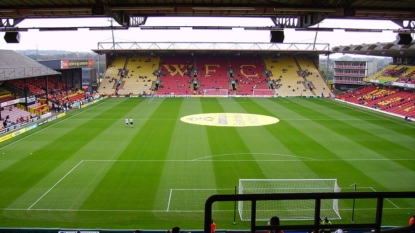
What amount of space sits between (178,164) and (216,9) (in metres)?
12.1

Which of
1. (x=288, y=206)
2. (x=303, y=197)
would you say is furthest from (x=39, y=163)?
(x=303, y=197)

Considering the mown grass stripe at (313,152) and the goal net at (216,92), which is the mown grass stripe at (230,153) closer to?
the mown grass stripe at (313,152)

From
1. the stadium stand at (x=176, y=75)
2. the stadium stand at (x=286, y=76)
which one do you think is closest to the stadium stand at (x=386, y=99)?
the stadium stand at (x=286, y=76)

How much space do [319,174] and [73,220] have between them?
469 inches

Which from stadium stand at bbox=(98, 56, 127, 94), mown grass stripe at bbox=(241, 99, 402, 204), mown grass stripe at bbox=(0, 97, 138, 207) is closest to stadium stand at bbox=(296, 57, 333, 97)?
mown grass stripe at bbox=(241, 99, 402, 204)

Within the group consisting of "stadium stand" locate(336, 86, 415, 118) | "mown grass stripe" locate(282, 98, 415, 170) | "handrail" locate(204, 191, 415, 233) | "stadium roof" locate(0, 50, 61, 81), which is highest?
"stadium roof" locate(0, 50, 61, 81)

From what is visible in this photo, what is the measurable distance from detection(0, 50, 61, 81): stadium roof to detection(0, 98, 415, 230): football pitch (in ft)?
21.6

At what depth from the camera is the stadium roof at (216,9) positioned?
9.47 metres

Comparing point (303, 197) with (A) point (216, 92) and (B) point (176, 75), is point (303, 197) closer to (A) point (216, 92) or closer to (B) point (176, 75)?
(A) point (216, 92)

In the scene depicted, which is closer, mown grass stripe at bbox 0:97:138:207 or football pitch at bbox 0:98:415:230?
football pitch at bbox 0:98:415:230

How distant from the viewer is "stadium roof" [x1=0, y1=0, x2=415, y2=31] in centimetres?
947

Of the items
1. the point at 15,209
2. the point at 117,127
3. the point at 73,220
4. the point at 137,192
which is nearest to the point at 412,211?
the point at 137,192

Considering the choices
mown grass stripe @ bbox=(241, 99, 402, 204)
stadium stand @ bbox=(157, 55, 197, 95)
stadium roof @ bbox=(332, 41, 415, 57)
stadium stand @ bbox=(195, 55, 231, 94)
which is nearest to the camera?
mown grass stripe @ bbox=(241, 99, 402, 204)

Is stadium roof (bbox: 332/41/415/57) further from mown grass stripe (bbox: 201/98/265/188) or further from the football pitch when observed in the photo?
mown grass stripe (bbox: 201/98/265/188)
